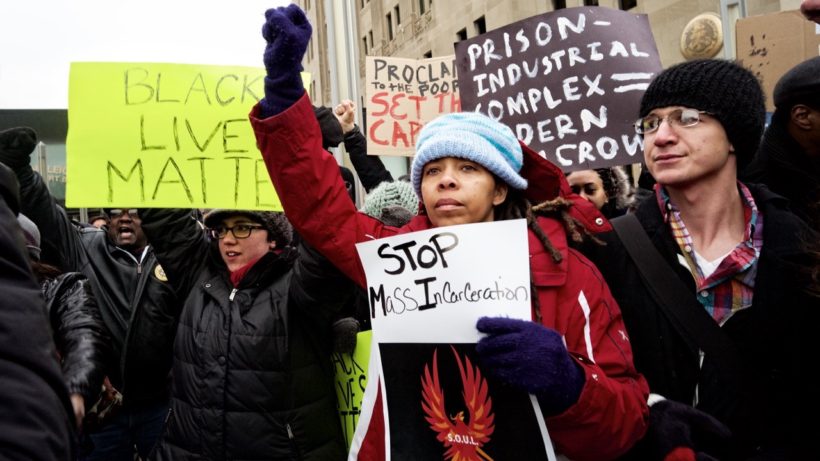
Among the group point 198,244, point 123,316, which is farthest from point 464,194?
point 123,316

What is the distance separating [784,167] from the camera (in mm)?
2758

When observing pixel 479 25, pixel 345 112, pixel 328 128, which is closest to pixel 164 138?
pixel 345 112

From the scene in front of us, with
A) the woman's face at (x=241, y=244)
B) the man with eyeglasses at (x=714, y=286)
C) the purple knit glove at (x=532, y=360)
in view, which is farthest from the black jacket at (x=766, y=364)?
the woman's face at (x=241, y=244)

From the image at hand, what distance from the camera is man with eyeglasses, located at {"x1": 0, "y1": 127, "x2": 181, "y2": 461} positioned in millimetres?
3072

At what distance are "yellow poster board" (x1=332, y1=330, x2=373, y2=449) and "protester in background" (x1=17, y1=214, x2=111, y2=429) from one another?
914 mm

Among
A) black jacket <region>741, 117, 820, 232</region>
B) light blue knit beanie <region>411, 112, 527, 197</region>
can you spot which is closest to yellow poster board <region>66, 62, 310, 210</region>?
light blue knit beanie <region>411, 112, 527, 197</region>

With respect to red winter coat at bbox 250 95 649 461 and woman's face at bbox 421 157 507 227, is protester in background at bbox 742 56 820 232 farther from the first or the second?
woman's face at bbox 421 157 507 227

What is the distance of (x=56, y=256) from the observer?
137 inches

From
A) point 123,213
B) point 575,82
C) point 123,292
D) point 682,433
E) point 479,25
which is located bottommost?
point 682,433

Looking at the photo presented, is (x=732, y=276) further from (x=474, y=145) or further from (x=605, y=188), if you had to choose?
(x=605, y=188)

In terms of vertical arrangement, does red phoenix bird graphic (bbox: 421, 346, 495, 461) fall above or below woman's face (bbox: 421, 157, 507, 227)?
below

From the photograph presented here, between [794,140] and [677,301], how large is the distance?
1401 millimetres

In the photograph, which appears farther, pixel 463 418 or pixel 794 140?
pixel 794 140

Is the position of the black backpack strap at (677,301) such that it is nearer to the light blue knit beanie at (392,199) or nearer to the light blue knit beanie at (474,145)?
the light blue knit beanie at (474,145)
